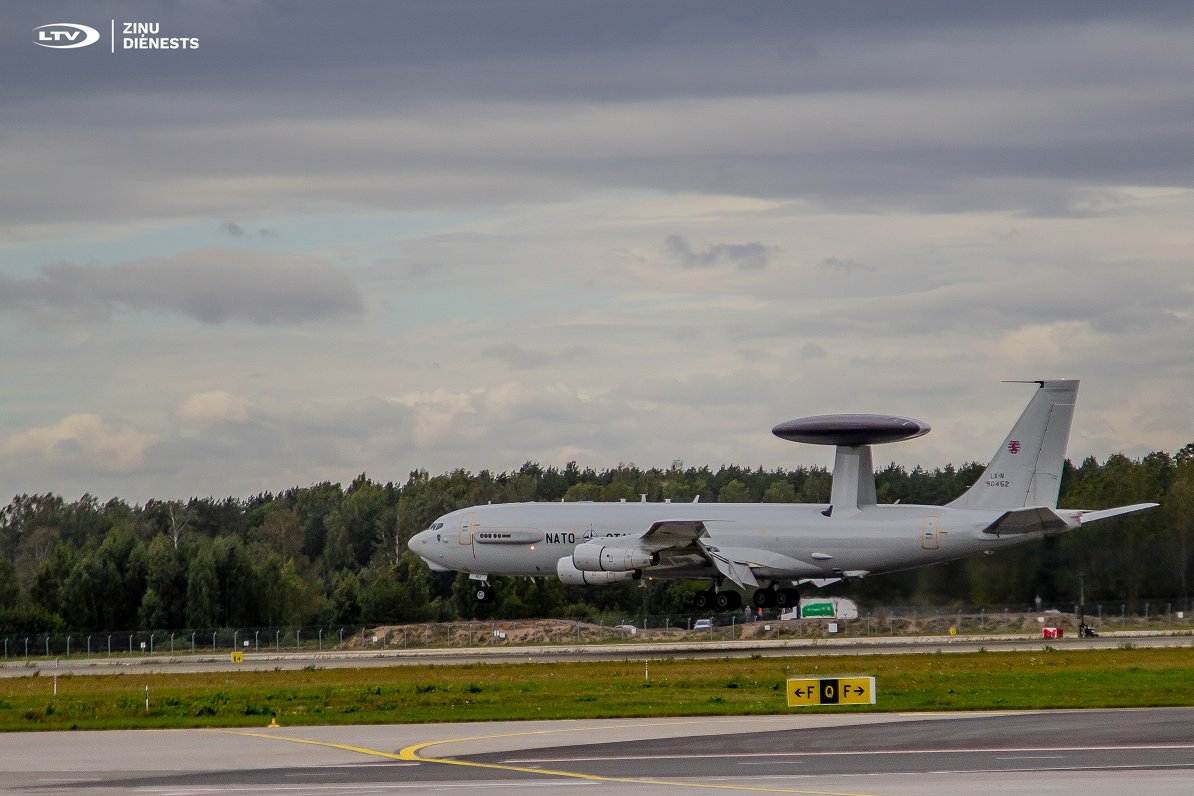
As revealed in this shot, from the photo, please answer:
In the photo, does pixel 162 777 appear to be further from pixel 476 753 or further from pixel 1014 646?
pixel 1014 646

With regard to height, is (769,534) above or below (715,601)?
above

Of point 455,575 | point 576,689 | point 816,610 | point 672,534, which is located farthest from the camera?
point 455,575

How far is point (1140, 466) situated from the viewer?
7350 cm

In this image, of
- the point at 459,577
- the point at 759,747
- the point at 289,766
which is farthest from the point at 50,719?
the point at 459,577

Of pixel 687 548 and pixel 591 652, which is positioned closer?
pixel 591 652

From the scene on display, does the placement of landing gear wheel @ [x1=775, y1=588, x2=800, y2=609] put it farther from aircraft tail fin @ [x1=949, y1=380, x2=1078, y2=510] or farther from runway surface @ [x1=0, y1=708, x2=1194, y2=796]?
runway surface @ [x1=0, y1=708, x2=1194, y2=796]

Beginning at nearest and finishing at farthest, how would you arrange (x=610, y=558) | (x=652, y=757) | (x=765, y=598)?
(x=652, y=757), (x=610, y=558), (x=765, y=598)

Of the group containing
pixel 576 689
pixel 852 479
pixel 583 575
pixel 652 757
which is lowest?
pixel 576 689

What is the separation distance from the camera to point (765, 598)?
6319 cm

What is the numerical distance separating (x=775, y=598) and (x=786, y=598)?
18.1 inches

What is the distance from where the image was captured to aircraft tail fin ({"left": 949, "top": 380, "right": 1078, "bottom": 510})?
203ft

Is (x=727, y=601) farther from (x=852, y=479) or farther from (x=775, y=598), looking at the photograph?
(x=852, y=479)

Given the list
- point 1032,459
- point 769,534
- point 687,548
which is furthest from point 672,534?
point 1032,459

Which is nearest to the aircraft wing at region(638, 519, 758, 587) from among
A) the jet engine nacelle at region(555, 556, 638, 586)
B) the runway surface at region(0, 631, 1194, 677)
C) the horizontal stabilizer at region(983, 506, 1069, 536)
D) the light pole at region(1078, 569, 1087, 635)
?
the jet engine nacelle at region(555, 556, 638, 586)
